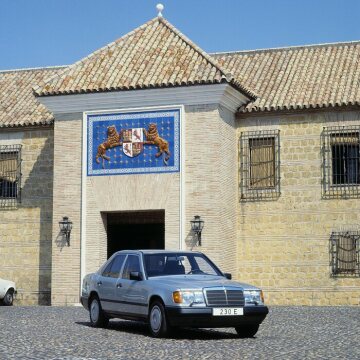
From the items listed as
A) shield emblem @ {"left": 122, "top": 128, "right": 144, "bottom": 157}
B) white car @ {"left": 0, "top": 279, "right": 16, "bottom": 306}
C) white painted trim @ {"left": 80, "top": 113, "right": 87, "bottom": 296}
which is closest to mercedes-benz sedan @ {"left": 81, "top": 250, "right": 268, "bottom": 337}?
white painted trim @ {"left": 80, "top": 113, "right": 87, "bottom": 296}

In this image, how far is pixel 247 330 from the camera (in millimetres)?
14625

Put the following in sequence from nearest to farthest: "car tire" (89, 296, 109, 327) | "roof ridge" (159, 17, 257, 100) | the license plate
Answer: the license plate → "car tire" (89, 296, 109, 327) → "roof ridge" (159, 17, 257, 100)

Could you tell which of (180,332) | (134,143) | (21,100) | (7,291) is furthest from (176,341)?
(21,100)

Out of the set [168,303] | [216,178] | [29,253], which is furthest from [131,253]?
[29,253]

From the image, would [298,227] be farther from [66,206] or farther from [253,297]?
[253,297]

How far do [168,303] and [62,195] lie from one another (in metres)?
13.4

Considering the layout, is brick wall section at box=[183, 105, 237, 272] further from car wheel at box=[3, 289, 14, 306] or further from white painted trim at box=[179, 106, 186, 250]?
car wheel at box=[3, 289, 14, 306]

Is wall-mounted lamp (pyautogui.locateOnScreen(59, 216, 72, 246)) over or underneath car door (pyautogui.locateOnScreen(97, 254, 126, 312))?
over

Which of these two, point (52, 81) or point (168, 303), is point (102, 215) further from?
point (168, 303)

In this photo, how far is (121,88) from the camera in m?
26.2

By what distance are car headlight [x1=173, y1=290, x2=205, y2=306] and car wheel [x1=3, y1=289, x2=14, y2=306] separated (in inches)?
584

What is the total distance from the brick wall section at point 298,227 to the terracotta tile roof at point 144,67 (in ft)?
6.82

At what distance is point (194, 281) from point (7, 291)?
47.2ft

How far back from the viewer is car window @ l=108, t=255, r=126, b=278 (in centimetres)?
1648
